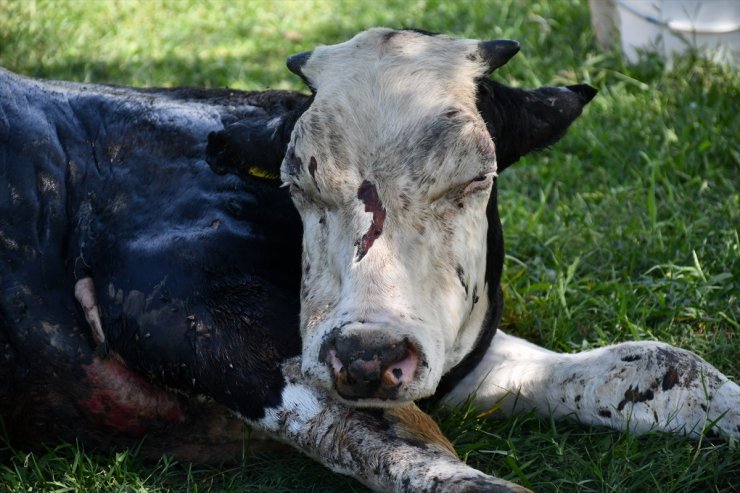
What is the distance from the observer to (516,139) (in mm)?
3988

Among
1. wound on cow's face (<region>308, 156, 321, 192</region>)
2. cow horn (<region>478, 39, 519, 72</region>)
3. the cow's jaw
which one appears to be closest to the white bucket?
cow horn (<region>478, 39, 519, 72</region>)

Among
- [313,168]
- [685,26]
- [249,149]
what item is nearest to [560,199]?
[685,26]

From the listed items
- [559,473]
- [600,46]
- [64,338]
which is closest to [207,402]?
[64,338]

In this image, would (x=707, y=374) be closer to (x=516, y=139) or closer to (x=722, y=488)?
(x=722, y=488)

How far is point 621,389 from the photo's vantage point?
3.97 m

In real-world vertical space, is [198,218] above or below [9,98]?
below

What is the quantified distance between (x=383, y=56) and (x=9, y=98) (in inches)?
58.6

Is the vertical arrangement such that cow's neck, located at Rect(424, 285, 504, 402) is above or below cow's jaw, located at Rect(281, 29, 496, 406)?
below

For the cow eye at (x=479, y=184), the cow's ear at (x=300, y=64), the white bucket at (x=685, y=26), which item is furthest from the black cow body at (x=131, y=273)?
the white bucket at (x=685, y=26)

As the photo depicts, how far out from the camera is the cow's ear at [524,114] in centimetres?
387

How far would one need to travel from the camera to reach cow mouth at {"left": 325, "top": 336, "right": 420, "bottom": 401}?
3074 millimetres

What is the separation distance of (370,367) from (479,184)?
790mm

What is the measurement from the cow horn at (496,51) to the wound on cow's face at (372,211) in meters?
0.75

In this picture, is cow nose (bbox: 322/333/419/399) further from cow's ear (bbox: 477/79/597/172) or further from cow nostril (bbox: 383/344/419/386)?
cow's ear (bbox: 477/79/597/172)
